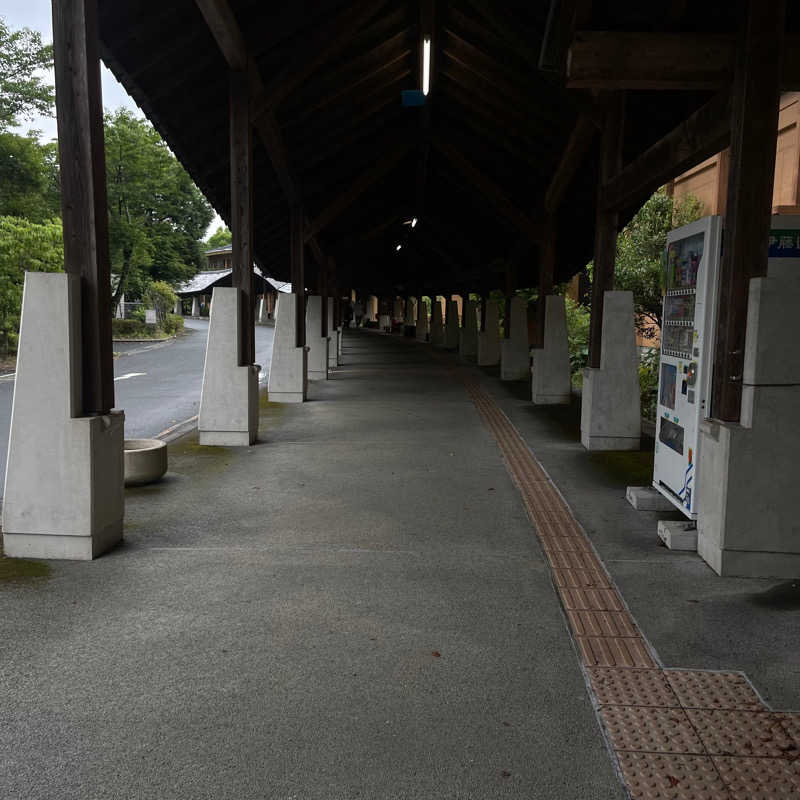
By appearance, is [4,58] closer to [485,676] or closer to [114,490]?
[114,490]

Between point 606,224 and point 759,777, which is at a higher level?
point 606,224

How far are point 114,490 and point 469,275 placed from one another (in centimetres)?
1936

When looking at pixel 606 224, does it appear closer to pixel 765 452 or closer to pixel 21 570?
pixel 765 452

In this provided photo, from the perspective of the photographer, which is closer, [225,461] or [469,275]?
[225,461]

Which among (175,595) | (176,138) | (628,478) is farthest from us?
(176,138)

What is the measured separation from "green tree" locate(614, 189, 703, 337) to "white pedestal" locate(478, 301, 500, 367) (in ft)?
15.6

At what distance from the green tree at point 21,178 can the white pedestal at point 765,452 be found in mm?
27464

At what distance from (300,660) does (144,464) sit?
3894 mm

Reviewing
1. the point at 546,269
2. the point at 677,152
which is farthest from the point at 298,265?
the point at 677,152

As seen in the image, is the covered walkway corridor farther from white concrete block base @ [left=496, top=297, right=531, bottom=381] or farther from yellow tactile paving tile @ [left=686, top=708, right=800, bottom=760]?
white concrete block base @ [left=496, top=297, right=531, bottom=381]

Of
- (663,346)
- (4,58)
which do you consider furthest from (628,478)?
(4,58)

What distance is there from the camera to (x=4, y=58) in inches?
1160

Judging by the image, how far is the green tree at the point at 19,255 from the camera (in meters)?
21.1

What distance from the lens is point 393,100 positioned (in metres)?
12.8
